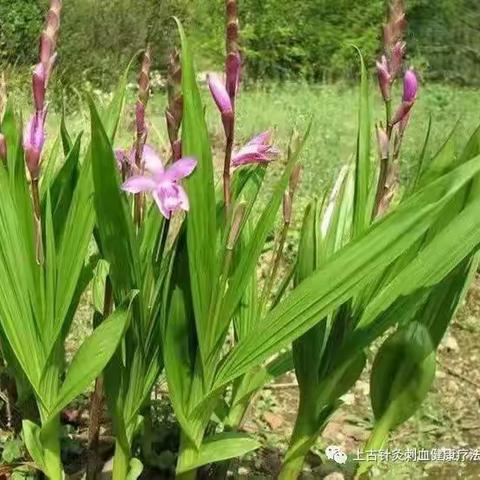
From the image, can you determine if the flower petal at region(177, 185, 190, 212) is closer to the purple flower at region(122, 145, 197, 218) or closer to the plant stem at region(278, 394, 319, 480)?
the purple flower at region(122, 145, 197, 218)

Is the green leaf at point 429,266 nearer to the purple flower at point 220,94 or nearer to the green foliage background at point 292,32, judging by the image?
the purple flower at point 220,94

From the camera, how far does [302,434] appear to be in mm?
1582

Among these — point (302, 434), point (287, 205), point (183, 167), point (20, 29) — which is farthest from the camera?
point (20, 29)

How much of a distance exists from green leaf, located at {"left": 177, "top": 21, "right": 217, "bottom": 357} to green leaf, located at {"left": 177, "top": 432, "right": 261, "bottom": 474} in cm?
24

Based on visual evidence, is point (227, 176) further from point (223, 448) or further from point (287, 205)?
point (223, 448)

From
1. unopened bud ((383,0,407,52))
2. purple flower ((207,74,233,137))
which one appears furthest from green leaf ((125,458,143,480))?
unopened bud ((383,0,407,52))

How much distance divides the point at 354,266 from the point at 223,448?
15.7 inches

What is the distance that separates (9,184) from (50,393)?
364mm

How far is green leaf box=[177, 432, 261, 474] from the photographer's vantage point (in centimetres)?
144

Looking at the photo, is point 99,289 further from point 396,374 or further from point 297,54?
point 297,54

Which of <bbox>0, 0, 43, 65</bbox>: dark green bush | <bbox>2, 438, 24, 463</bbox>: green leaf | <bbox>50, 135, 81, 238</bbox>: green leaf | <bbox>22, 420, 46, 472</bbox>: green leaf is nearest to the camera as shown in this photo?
<bbox>22, 420, 46, 472</bbox>: green leaf

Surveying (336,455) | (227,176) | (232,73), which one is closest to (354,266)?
(227,176)

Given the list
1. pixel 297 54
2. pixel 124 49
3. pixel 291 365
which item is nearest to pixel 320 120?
pixel 124 49


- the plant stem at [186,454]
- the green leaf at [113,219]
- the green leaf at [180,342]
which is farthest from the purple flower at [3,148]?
the plant stem at [186,454]
